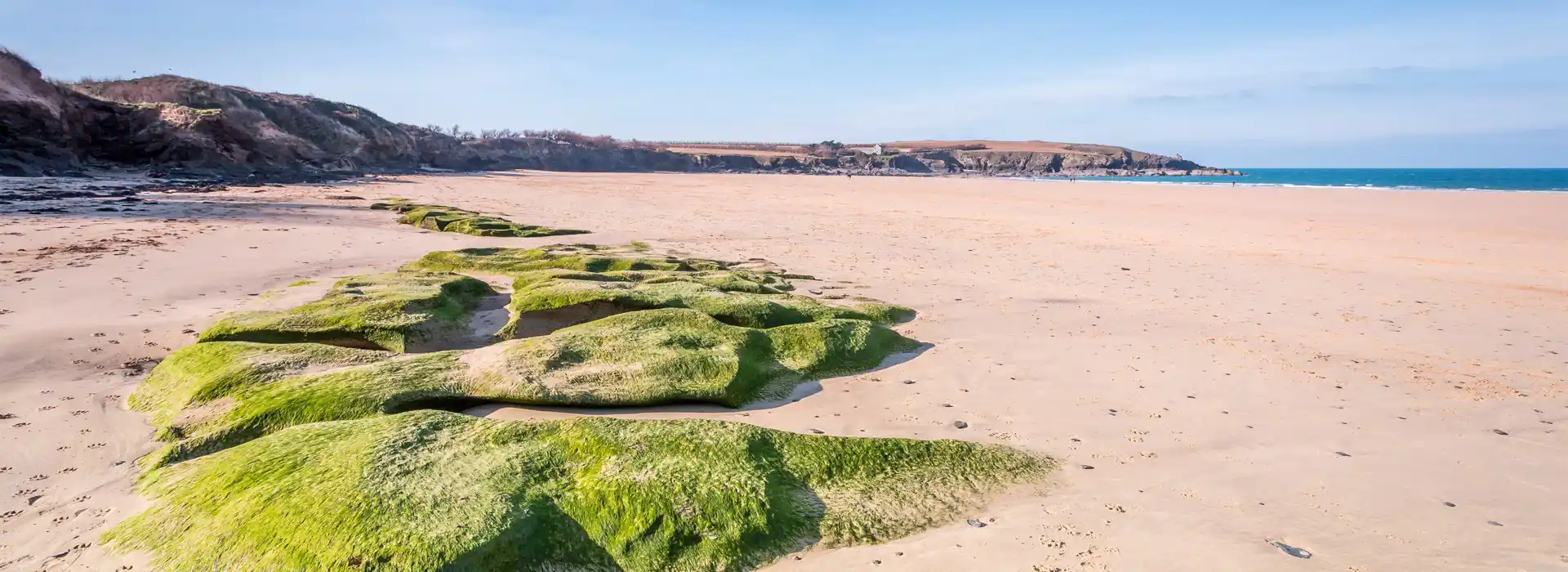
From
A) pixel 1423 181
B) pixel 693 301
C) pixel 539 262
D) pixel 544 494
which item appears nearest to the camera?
pixel 544 494

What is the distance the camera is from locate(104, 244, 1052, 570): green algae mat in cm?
316

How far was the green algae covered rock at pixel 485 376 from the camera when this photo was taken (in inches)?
183

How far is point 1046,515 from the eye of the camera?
3.78 metres

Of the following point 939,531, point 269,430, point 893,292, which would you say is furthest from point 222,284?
point 939,531

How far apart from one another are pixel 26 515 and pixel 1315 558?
5837 mm

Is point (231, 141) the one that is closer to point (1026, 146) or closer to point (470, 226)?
point (470, 226)

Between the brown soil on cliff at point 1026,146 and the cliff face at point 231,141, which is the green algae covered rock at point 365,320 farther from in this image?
the brown soil on cliff at point 1026,146

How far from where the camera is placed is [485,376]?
5277 millimetres

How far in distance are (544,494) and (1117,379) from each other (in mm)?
4660

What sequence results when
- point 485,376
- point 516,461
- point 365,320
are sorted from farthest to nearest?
point 365,320, point 485,376, point 516,461

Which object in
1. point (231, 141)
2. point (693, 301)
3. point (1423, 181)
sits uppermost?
point (231, 141)

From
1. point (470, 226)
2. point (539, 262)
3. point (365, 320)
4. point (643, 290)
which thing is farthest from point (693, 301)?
point (470, 226)

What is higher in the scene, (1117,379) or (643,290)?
(643,290)

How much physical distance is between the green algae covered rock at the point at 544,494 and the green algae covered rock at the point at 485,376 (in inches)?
24.0
